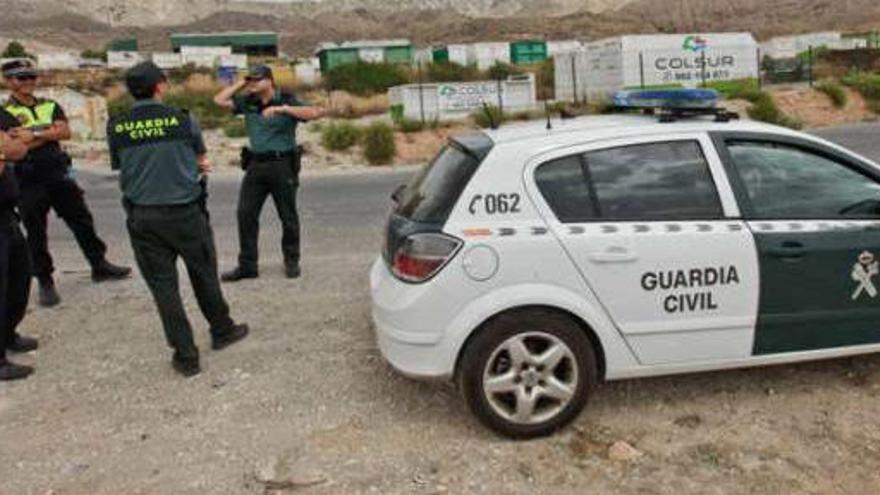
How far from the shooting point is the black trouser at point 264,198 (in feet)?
21.5

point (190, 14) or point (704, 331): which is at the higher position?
point (190, 14)

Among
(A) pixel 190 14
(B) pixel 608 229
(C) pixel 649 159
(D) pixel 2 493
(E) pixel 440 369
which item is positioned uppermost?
(A) pixel 190 14

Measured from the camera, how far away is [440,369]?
3.71 meters

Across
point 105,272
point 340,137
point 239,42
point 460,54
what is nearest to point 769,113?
point 340,137

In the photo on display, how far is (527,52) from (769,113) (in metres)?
39.0

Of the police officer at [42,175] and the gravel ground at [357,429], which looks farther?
the police officer at [42,175]

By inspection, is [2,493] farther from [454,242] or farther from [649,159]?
[649,159]

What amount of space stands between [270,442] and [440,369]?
0.92m

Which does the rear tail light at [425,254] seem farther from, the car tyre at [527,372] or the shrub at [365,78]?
the shrub at [365,78]

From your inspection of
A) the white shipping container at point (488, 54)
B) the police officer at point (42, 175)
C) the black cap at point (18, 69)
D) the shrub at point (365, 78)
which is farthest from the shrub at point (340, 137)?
the white shipping container at point (488, 54)

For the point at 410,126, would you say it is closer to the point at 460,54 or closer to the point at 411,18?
the point at 460,54

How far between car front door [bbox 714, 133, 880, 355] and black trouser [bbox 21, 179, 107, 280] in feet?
16.8

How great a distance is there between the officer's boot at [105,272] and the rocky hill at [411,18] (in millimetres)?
99565

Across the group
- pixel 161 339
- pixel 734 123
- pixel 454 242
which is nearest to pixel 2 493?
pixel 161 339
